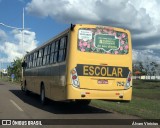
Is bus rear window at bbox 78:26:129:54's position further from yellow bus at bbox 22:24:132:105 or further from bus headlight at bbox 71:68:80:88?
bus headlight at bbox 71:68:80:88

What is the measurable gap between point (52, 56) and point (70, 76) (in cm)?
314

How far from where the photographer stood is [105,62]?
15.0 metres

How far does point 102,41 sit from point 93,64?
1041 mm

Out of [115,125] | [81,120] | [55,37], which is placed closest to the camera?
[115,125]

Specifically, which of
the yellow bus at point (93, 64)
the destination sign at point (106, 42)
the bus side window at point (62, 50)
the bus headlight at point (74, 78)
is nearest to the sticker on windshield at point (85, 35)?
the yellow bus at point (93, 64)

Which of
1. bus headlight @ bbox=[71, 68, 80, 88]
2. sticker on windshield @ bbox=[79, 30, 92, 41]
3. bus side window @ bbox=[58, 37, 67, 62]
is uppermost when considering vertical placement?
sticker on windshield @ bbox=[79, 30, 92, 41]

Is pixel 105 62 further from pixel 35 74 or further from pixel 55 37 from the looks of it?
pixel 35 74

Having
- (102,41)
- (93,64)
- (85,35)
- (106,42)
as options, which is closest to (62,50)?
(85,35)

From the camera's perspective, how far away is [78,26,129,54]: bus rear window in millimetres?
14820

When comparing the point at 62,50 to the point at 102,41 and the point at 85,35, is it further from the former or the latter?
the point at 102,41

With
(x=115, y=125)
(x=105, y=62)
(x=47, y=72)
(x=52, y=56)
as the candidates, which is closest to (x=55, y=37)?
(x=52, y=56)

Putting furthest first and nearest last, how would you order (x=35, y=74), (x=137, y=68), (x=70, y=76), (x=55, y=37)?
(x=137, y=68)
(x=35, y=74)
(x=55, y=37)
(x=70, y=76)

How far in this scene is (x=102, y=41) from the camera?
15102 mm

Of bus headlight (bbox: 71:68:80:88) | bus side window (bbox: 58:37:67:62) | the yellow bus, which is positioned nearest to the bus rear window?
the yellow bus
